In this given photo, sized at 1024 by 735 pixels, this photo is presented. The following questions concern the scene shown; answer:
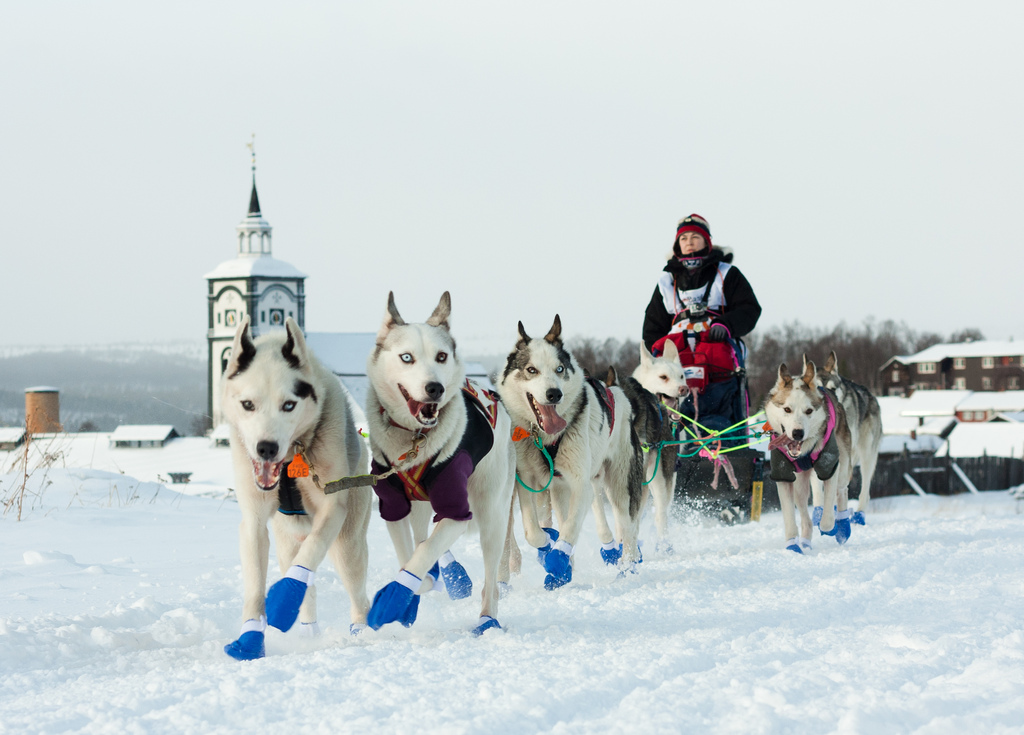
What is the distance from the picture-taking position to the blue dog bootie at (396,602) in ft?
11.3

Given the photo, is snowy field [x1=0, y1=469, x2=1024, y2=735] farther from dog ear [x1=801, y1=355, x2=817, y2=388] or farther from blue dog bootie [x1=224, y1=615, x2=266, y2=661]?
dog ear [x1=801, y1=355, x2=817, y2=388]

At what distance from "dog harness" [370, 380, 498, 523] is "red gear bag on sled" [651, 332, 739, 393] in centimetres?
361

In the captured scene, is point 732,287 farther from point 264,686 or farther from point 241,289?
point 241,289

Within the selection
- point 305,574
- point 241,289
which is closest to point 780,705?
point 305,574

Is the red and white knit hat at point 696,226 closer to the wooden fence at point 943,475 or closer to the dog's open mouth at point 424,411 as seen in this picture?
the dog's open mouth at point 424,411

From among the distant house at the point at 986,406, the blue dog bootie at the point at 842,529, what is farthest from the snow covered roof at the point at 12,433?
the distant house at the point at 986,406

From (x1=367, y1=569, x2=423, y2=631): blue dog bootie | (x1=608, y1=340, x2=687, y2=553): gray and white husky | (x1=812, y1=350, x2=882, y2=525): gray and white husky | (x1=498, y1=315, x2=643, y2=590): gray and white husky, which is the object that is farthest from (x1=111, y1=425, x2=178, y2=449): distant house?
(x1=367, y1=569, x2=423, y2=631): blue dog bootie

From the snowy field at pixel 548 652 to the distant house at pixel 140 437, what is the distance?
59.7 meters

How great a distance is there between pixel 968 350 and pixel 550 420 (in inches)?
2829

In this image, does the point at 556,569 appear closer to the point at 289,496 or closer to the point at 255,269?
the point at 289,496

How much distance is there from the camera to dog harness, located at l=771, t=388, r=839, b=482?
6566mm

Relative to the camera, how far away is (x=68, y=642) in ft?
11.3

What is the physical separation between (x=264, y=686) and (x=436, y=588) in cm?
125

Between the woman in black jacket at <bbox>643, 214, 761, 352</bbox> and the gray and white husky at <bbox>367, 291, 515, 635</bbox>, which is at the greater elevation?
the woman in black jacket at <bbox>643, 214, 761, 352</bbox>
